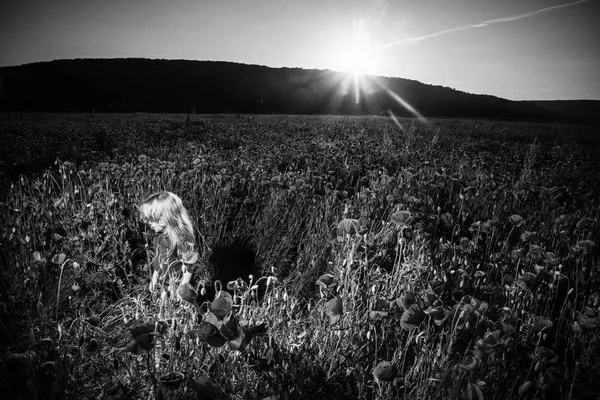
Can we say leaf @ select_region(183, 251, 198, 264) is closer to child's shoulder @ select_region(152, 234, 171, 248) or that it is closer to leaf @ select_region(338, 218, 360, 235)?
leaf @ select_region(338, 218, 360, 235)

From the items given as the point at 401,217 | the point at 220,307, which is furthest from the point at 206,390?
the point at 401,217

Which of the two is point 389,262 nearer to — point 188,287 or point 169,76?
point 188,287

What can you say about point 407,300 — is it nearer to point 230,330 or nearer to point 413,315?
point 413,315

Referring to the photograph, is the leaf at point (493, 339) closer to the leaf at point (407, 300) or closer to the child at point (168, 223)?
the leaf at point (407, 300)

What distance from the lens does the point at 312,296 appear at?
8.75ft

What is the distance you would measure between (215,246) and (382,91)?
60453 mm

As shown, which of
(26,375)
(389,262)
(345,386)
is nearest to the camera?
(26,375)

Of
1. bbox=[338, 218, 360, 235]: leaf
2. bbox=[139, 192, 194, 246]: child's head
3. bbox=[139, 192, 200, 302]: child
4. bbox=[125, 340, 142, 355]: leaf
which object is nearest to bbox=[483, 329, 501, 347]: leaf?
bbox=[338, 218, 360, 235]: leaf

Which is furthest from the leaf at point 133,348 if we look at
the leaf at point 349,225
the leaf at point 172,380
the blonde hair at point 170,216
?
the blonde hair at point 170,216

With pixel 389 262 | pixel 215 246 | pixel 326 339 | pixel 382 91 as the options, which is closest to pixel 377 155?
pixel 389 262

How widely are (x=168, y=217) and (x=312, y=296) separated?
1360mm

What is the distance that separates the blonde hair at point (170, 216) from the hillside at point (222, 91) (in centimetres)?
3644

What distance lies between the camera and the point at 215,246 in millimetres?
3102

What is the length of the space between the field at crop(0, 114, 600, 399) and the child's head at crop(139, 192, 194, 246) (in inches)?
9.7
